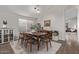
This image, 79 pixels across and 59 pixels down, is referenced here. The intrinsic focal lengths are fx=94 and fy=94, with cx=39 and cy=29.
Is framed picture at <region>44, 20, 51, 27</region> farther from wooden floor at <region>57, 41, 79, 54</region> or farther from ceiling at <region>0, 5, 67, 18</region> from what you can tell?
wooden floor at <region>57, 41, 79, 54</region>

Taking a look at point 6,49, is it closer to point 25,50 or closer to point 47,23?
point 25,50

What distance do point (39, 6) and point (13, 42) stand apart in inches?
31.9

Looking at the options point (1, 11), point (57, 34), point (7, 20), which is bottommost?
point (57, 34)

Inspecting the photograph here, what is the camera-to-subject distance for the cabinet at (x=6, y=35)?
67.2 inches

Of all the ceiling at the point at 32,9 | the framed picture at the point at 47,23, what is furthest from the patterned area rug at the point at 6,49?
the framed picture at the point at 47,23

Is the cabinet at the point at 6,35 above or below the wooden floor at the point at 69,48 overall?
above

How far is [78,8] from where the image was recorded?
5.61ft

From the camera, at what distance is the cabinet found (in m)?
1.71

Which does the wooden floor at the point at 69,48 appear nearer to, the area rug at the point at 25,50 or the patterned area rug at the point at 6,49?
the area rug at the point at 25,50

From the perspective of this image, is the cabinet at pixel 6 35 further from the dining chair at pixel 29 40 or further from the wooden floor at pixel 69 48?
the wooden floor at pixel 69 48

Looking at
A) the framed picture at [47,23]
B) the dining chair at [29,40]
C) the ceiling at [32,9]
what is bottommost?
the dining chair at [29,40]

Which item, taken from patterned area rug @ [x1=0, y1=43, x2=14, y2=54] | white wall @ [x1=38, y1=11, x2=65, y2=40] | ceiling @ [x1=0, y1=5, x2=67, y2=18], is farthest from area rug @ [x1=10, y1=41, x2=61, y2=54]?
ceiling @ [x1=0, y1=5, x2=67, y2=18]
